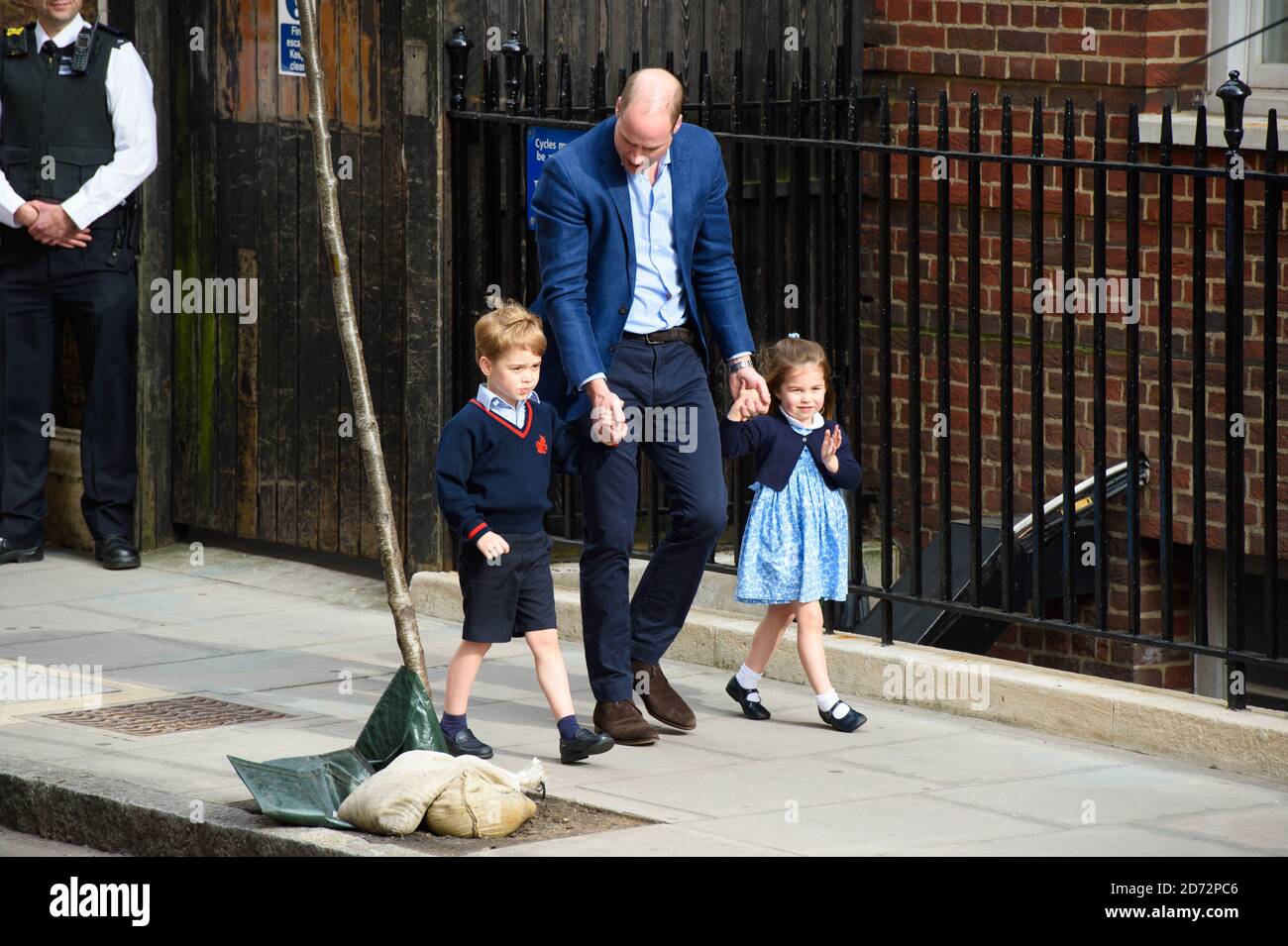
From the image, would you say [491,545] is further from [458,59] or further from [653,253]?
[458,59]

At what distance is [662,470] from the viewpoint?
23.6 feet

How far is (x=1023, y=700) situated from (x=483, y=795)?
2.22 meters

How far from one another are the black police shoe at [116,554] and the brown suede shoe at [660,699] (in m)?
3.55

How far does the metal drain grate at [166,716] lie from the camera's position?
7.32 m

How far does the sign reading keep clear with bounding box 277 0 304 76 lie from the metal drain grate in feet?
10.5

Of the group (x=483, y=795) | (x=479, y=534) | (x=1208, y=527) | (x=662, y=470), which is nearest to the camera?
(x=483, y=795)

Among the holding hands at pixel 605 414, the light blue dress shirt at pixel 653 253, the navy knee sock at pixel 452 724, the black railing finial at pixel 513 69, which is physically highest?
the black railing finial at pixel 513 69

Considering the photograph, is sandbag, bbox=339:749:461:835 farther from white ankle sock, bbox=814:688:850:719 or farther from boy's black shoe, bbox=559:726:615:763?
white ankle sock, bbox=814:688:850:719

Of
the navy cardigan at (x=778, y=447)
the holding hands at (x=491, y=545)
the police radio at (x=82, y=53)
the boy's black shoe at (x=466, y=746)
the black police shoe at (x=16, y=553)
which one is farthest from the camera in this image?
the black police shoe at (x=16, y=553)

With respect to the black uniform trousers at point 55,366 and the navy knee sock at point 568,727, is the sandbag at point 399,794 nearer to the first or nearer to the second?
the navy knee sock at point 568,727

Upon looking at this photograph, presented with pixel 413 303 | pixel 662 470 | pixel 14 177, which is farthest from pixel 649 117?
pixel 14 177

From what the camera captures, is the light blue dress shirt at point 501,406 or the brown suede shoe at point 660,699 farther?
the brown suede shoe at point 660,699

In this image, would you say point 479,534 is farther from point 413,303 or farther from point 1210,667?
point 1210,667

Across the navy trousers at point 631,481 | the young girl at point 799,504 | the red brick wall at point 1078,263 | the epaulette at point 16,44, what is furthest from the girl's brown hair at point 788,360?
the epaulette at point 16,44
